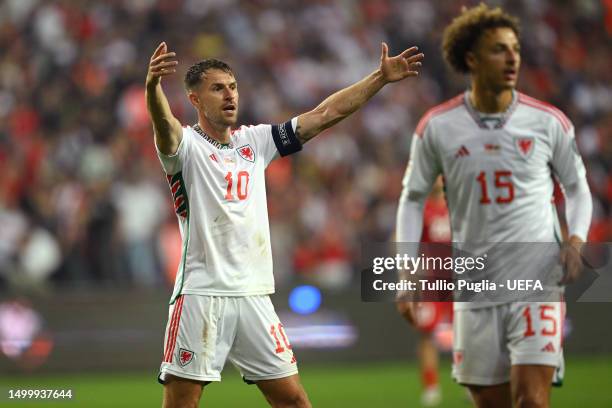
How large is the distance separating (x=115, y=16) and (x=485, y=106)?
12.8 meters

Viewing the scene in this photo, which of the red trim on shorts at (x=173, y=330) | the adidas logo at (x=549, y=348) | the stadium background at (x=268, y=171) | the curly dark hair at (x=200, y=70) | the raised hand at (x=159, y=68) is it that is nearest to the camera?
the raised hand at (x=159, y=68)

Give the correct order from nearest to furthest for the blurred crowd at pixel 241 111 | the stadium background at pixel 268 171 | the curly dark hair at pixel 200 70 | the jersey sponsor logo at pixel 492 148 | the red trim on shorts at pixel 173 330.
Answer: the red trim on shorts at pixel 173 330 → the jersey sponsor logo at pixel 492 148 → the curly dark hair at pixel 200 70 → the stadium background at pixel 268 171 → the blurred crowd at pixel 241 111

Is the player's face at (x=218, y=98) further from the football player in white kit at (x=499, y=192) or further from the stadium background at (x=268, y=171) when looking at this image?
the stadium background at (x=268, y=171)

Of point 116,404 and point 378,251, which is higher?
point 378,251

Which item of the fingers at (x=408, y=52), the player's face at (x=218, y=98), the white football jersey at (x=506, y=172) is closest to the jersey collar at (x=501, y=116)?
the white football jersey at (x=506, y=172)

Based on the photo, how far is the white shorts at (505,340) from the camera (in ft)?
21.5

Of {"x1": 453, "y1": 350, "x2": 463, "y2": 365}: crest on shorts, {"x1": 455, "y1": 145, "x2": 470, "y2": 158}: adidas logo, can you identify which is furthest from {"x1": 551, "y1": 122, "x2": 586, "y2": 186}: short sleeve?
{"x1": 453, "y1": 350, "x2": 463, "y2": 365}: crest on shorts


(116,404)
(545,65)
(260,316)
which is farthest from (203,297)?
(545,65)

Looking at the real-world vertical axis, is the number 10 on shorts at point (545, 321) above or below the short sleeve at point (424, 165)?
below

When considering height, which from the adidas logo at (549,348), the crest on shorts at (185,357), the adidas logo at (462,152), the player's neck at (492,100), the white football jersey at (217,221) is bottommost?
the adidas logo at (549,348)

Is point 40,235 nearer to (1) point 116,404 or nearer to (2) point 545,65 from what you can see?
(1) point 116,404

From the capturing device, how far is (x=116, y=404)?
11633 mm

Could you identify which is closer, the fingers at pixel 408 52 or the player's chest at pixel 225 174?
the player's chest at pixel 225 174

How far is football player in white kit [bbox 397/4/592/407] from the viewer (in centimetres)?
665
